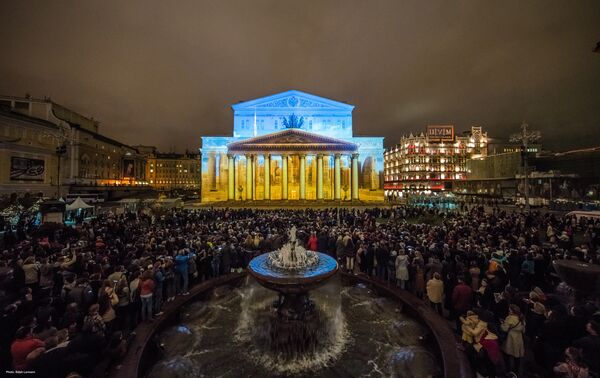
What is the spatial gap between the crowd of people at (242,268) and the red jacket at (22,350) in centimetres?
1

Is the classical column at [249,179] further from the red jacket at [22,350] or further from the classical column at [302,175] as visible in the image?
the red jacket at [22,350]

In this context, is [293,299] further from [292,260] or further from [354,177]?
[354,177]

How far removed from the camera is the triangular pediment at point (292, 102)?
41.6 m

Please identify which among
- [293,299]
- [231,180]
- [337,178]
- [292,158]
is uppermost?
[292,158]

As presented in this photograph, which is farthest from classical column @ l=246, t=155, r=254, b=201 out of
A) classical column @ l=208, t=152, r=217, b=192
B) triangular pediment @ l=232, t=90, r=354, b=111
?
triangular pediment @ l=232, t=90, r=354, b=111

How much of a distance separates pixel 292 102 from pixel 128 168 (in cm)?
5232

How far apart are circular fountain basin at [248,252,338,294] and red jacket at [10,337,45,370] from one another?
425 centimetres

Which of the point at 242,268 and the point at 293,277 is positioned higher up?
the point at 293,277

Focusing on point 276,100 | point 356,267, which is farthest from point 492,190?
point 356,267

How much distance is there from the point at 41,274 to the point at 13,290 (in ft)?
2.08

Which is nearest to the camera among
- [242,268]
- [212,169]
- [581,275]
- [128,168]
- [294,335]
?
[581,275]

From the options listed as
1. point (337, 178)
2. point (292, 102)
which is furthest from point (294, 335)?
point (292, 102)

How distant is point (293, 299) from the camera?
683cm

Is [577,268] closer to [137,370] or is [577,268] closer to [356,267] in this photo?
[356,267]
